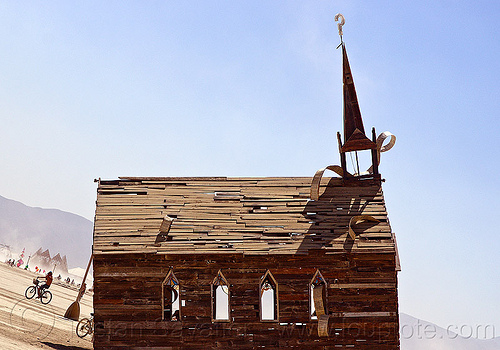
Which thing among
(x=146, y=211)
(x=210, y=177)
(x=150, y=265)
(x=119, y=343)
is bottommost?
(x=119, y=343)

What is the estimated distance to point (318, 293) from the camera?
19.4m

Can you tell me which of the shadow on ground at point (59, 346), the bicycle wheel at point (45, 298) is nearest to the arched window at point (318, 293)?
the shadow on ground at point (59, 346)

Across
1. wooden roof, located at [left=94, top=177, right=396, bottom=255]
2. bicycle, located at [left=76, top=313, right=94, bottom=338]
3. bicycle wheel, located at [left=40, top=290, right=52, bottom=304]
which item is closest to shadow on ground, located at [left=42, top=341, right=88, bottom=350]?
bicycle, located at [left=76, top=313, right=94, bottom=338]

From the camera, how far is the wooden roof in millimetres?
20281

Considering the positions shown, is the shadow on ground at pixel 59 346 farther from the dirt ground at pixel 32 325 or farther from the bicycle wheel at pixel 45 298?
the bicycle wheel at pixel 45 298

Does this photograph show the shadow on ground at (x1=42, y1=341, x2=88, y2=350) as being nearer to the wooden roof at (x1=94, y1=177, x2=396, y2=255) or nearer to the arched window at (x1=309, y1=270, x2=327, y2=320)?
the wooden roof at (x1=94, y1=177, x2=396, y2=255)

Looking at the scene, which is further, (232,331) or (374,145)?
(374,145)

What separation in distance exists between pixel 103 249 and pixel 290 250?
622 centimetres

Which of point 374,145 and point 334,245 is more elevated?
point 374,145

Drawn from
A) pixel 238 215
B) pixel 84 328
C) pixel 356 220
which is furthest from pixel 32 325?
pixel 356 220

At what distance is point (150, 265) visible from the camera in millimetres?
20094

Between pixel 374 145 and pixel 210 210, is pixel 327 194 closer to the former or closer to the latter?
pixel 374 145

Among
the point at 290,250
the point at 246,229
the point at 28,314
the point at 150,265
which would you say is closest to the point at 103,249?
the point at 150,265

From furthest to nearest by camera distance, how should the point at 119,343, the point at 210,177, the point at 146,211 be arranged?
the point at 210,177
the point at 146,211
the point at 119,343
